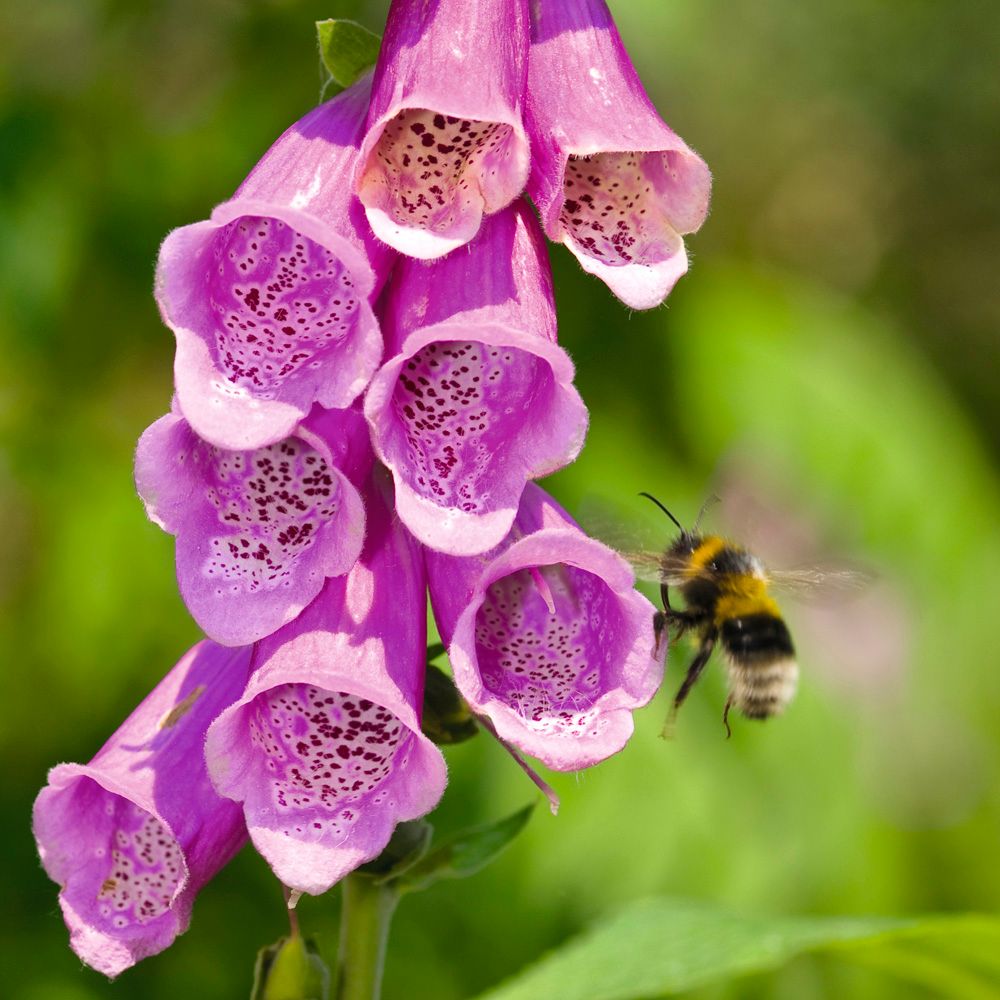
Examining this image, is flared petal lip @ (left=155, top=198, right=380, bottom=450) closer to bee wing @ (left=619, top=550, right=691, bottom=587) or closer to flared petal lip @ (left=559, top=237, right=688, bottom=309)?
flared petal lip @ (left=559, top=237, right=688, bottom=309)

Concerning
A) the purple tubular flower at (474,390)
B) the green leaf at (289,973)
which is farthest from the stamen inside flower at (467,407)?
the green leaf at (289,973)

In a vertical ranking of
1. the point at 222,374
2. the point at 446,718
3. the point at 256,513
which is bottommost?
the point at 446,718

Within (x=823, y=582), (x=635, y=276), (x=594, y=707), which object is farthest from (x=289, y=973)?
(x=823, y=582)

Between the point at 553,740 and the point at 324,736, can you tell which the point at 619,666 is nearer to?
the point at 553,740

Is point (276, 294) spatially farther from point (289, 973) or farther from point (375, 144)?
point (289, 973)

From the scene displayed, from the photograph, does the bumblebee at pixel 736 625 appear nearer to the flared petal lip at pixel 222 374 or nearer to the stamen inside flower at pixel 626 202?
the stamen inside flower at pixel 626 202

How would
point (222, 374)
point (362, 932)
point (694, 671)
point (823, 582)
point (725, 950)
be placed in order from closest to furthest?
point (222, 374)
point (362, 932)
point (725, 950)
point (694, 671)
point (823, 582)
